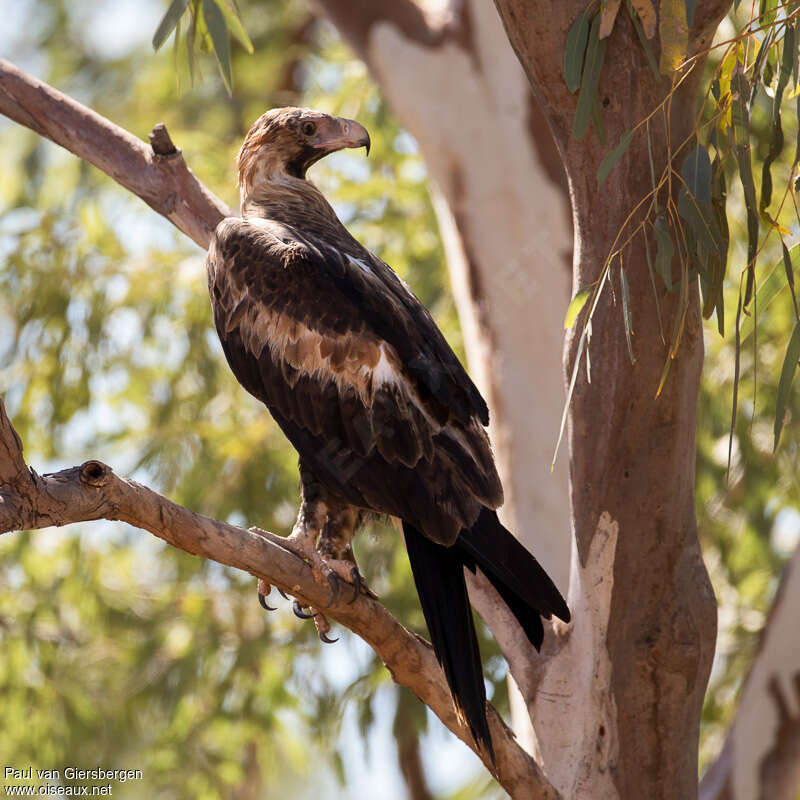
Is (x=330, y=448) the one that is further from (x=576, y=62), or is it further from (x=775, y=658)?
(x=775, y=658)

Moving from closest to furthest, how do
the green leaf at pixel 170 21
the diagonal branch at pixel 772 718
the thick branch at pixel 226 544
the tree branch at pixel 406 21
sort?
the thick branch at pixel 226 544 → the green leaf at pixel 170 21 → the diagonal branch at pixel 772 718 → the tree branch at pixel 406 21

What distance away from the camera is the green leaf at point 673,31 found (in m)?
2.13

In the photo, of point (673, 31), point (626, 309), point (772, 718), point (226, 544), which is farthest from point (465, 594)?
point (772, 718)

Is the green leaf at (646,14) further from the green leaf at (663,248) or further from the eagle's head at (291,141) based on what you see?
the eagle's head at (291,141)

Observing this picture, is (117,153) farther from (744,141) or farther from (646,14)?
(744,141)

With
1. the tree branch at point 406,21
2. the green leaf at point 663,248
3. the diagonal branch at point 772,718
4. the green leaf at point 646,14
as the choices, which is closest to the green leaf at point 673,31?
the green leaf at point 646,14

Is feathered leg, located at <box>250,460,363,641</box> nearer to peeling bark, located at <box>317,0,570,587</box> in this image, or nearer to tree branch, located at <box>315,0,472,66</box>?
peeling bark, located at <box>317,0,570,587</box>

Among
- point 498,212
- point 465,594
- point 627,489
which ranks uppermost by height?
point 498,212

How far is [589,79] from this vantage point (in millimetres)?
2246

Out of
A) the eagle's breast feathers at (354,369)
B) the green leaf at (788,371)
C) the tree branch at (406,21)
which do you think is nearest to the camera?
the green leaf at (788,371)

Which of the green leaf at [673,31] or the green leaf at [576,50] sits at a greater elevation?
the green leaf at [576,50]

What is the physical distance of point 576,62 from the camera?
225cm

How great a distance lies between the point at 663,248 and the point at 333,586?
92 centimetres

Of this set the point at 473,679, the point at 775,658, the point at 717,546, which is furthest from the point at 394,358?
the point at 717,546
